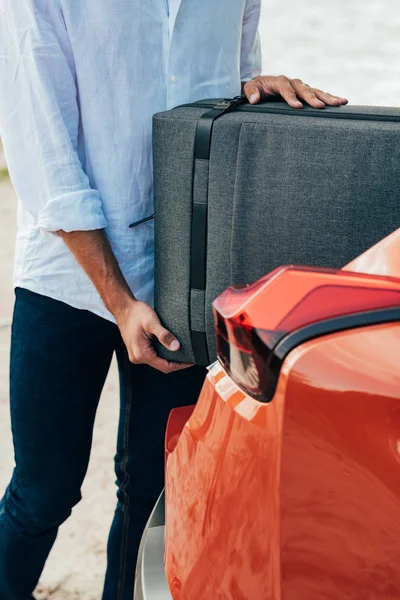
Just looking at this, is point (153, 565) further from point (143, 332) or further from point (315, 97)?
point (315, 97)

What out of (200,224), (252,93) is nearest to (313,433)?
(200,224)

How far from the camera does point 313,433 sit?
0.98 m

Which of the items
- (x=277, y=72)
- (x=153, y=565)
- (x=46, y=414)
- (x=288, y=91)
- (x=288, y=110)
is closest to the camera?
(x=153, y=565)

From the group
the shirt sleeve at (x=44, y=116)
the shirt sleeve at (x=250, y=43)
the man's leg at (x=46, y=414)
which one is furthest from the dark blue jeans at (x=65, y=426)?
the shirt sleeve at (x=250, y=43)

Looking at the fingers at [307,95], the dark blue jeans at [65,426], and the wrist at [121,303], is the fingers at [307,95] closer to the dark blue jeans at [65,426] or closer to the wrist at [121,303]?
the wrist at [121,303]

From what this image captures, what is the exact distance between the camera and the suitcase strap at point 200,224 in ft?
5.03

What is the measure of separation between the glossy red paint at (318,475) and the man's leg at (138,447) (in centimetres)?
77

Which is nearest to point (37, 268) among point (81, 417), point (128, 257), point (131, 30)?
point (128, 257)

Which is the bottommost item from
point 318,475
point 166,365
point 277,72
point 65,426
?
point 277,72

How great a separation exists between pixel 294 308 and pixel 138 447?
3.39ft

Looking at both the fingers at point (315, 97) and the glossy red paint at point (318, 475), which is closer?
the glossy red paint at point (318, 475)

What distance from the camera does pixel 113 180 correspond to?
1677 mm

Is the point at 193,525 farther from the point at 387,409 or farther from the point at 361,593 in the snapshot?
the point at 387,409

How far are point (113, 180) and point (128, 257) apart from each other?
0.16 metres
